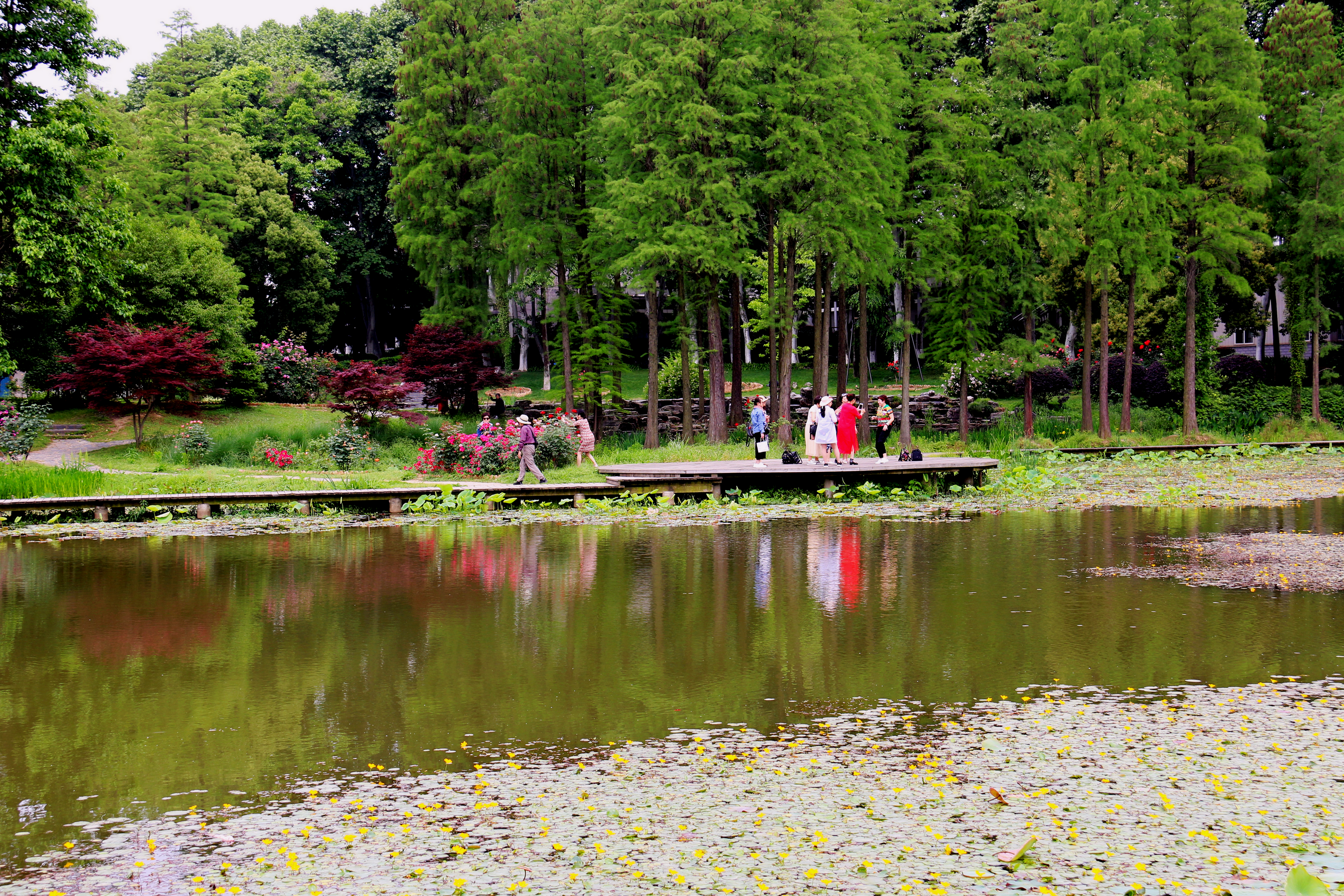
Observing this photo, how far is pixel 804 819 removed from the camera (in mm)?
6094

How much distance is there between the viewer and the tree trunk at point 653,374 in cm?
3378

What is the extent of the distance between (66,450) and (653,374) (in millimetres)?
16049

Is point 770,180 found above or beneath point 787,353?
above

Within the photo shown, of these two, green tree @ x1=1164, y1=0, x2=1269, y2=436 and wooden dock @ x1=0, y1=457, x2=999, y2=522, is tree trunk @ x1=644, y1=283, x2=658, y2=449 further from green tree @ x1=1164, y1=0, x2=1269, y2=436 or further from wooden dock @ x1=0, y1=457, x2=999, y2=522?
green tree @ x1=1164, y1=0, x2=1269, y2=436

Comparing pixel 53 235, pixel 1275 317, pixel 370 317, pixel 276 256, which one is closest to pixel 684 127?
pixel 53 235

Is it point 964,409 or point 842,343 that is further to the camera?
point 964,409

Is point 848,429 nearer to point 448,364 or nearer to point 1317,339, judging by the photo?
point 448,364

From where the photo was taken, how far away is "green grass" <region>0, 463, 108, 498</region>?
896 inches

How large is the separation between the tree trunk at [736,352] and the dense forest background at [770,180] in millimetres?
197

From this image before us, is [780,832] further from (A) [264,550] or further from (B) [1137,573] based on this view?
(A) [264,550]

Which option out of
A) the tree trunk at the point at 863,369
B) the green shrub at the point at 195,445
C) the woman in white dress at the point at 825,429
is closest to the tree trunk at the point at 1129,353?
the tree trunk at the point at 863,369

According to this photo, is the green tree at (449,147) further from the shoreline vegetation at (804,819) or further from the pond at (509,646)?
the shoreline vegetation at (804,819)

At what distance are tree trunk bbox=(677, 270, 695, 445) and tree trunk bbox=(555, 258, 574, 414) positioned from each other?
3524mm

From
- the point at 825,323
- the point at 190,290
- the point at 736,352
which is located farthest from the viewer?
the point at 190,290
